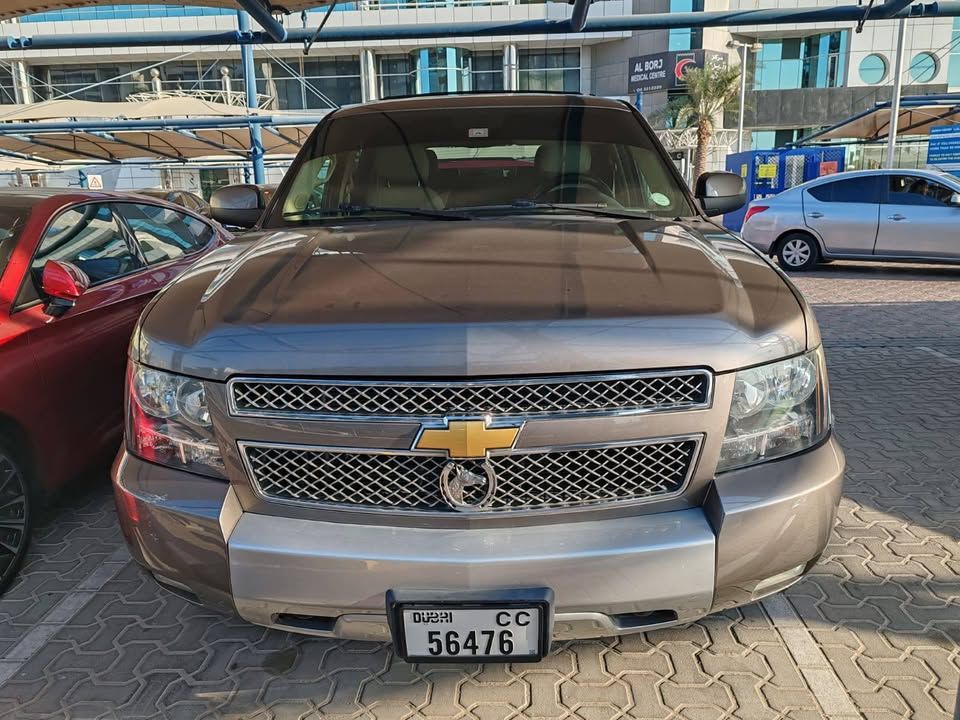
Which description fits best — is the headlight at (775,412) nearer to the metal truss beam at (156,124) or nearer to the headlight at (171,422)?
the headlight at (171,422)

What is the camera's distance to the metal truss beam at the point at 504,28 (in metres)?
7.26

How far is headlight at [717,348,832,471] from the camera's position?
1958 millimetres

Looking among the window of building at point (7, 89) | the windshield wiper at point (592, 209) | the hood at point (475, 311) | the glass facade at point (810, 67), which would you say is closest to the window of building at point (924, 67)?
the glass facade at point (810, 67)

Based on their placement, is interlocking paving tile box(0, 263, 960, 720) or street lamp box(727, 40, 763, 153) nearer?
interlocking paving tile box(0, 263, 960, 720)

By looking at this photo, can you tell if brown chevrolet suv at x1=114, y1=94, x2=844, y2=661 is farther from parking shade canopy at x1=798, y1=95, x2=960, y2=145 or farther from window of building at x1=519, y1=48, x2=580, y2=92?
window of building at x1=519, y1=48, x2=580, y2=92

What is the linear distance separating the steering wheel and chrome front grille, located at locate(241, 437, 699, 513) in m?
1.52

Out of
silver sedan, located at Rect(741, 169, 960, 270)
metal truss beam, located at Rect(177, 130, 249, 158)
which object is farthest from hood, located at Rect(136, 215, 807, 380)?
metal truss beam, located at Rect(177, 130, 249, 158)

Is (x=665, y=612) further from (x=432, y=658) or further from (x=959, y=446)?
(x=959, y=446)

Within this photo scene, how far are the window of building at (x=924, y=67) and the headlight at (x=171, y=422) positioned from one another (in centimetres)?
4735

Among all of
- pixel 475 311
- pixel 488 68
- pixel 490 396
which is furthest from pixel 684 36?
pixel 490 396

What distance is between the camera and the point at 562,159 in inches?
132

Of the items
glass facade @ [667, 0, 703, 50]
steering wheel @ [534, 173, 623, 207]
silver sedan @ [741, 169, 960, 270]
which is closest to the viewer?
steering wheel @ [534, 173, 623, 207]

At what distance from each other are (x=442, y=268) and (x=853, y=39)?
46467 mm

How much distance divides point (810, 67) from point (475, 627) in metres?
46.1
